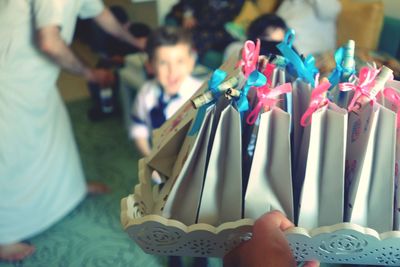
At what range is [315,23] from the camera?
2168mm

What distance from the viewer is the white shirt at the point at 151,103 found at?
1384 mm

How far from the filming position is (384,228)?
58 centimetres

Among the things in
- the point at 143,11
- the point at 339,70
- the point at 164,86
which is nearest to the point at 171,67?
the point at 164,86

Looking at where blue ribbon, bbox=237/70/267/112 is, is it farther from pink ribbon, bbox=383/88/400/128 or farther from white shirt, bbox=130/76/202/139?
white shirt, bbox=130/76/202/139

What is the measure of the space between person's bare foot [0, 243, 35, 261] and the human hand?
121 centimetres

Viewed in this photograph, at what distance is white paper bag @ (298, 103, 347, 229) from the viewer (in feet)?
1.81

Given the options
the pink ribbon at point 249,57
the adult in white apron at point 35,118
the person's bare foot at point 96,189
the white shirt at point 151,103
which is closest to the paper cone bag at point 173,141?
the pink ribbon at point 249,57

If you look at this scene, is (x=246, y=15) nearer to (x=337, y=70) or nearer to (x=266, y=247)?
(x=337, y=70)

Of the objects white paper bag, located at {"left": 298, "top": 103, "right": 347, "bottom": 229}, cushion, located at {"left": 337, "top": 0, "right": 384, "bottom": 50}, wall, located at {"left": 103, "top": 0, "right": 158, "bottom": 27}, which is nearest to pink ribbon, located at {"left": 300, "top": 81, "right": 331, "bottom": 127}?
white paper bag, located at {"left": 298, "top": 103, "right": 347, "bottom": 229}

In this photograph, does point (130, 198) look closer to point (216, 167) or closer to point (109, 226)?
point (216, 167)

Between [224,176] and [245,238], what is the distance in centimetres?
10

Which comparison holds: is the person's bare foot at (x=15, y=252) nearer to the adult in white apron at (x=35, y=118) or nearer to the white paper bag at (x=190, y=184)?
the adult in white apron at (x=35, y=118)

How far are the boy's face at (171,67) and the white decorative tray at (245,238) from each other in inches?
31.1

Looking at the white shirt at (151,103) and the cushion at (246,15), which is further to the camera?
the cushion at (246,15)
